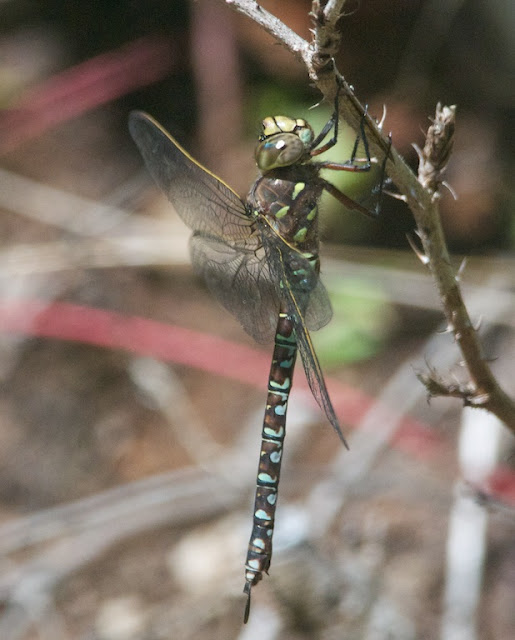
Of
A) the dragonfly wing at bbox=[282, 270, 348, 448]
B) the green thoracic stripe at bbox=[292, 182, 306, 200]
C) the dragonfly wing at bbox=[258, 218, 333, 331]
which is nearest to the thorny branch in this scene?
the dragonfly wing at bbox=[282, 270, 348, 448]

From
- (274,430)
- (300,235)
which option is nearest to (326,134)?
(300,235)

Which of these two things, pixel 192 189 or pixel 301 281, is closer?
pixel 301 281

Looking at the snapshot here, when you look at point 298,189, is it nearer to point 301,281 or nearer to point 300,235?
point 300,235

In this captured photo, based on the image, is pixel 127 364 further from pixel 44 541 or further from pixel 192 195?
pixel 192 195

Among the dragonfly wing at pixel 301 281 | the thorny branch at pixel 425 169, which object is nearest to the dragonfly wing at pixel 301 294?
the dragonfly wing at pixel 301 281

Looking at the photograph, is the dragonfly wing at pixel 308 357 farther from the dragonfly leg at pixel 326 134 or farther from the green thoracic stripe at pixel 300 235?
the dragonfly leg at pixel 326 134

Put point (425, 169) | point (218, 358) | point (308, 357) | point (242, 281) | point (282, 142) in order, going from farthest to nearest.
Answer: point (218, 358) → point (242, 281) → point (282, 142) → point (308, 357) → point (425, 169)
